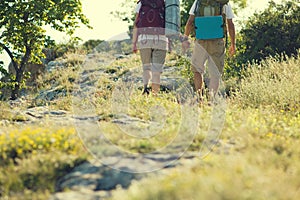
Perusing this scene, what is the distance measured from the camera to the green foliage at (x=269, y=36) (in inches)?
640

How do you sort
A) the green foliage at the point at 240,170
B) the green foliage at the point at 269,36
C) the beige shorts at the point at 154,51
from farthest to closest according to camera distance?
the green foliage at the point at 269,36
the beige shorts at the point at 154,51
the green foliage at the point at 240,170

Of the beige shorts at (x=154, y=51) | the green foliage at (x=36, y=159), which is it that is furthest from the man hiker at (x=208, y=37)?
the green foliage at (x=36, y=159)

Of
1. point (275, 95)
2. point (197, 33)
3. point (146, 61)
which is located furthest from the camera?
point (275, 95)

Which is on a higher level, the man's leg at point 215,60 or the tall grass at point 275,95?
the man's leg at point 215,60

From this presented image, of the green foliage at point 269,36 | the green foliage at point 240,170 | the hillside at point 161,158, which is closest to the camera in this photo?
the green foliage at point 240,170

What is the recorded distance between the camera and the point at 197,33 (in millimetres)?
9312

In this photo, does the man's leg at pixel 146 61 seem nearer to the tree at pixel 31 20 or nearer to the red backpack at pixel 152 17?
the red backpack at pixel 152 17

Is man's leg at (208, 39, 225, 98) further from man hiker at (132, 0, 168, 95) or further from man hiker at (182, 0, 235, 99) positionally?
man hiker at (132, 0, 168, 95)

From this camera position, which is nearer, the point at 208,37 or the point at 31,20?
the point at 208,37

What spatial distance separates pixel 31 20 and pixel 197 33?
38.6 ft

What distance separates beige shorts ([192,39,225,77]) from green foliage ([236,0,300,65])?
653 cm

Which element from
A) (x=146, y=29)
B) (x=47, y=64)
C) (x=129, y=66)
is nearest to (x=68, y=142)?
(x=146, y=29)

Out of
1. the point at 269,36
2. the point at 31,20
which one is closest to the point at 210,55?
the point at 269,36

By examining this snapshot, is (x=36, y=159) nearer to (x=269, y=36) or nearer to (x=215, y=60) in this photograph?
(x=215, y=60)
